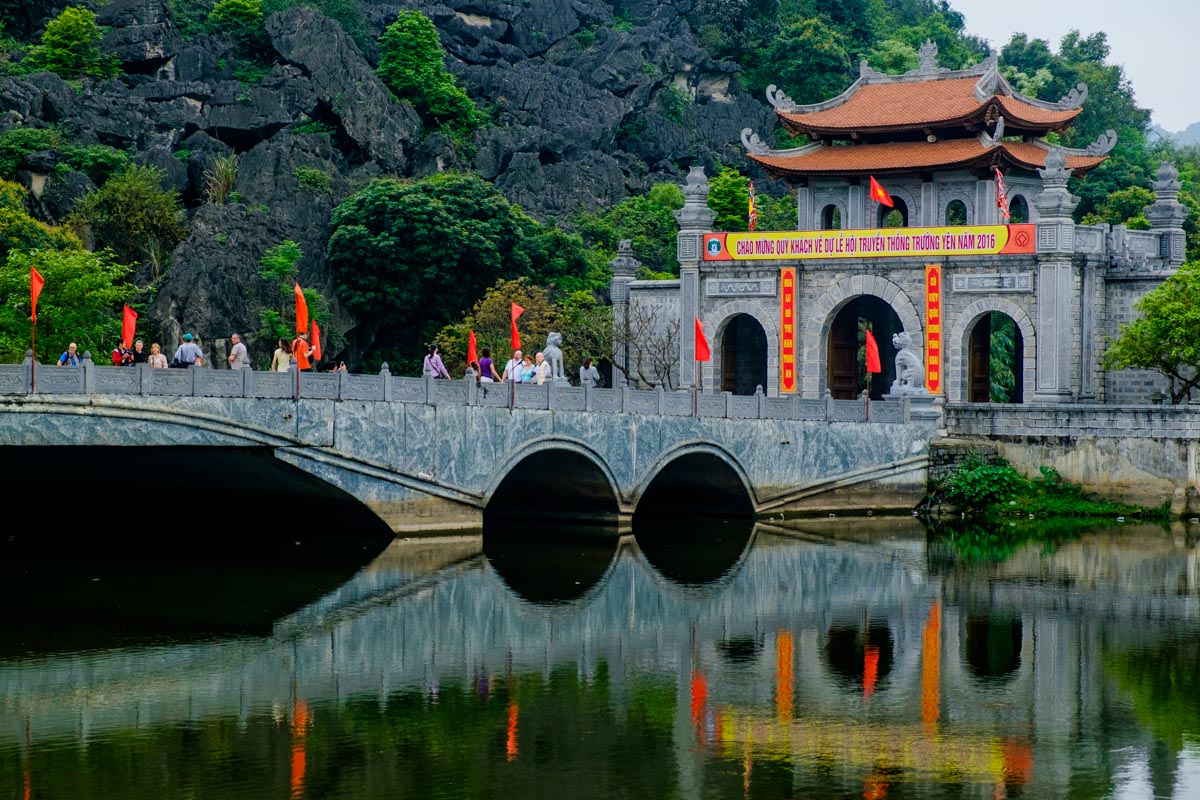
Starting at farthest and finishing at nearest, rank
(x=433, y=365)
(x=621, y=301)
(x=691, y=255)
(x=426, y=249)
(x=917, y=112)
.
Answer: (x=426, y=249) < (x=621, y=301) < (x=691, y=255) < (x=917, y=112) < (x=433, y=365)

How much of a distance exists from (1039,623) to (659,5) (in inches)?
2278

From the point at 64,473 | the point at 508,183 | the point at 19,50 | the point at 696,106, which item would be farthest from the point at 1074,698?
the point at 696,106

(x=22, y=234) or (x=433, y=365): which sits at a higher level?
(x=22, y=234)

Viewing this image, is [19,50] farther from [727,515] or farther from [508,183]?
[727,515]

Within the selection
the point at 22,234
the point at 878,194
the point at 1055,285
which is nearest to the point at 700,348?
the point at 878,194

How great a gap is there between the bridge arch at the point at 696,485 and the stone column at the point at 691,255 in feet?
26.3

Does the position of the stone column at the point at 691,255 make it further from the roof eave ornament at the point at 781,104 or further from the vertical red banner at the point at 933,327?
the vertical red banner at the point at 933,327

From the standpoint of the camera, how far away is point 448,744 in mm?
17609

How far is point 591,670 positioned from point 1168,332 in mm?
23082

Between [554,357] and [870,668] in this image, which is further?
[554,357]

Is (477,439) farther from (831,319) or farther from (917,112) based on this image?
(917,112)

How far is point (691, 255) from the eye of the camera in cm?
4800

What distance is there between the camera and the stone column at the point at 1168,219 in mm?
45438

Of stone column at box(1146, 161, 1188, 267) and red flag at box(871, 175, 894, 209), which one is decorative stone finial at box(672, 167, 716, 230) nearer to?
red flag at box(871, 175, 894, 209)
